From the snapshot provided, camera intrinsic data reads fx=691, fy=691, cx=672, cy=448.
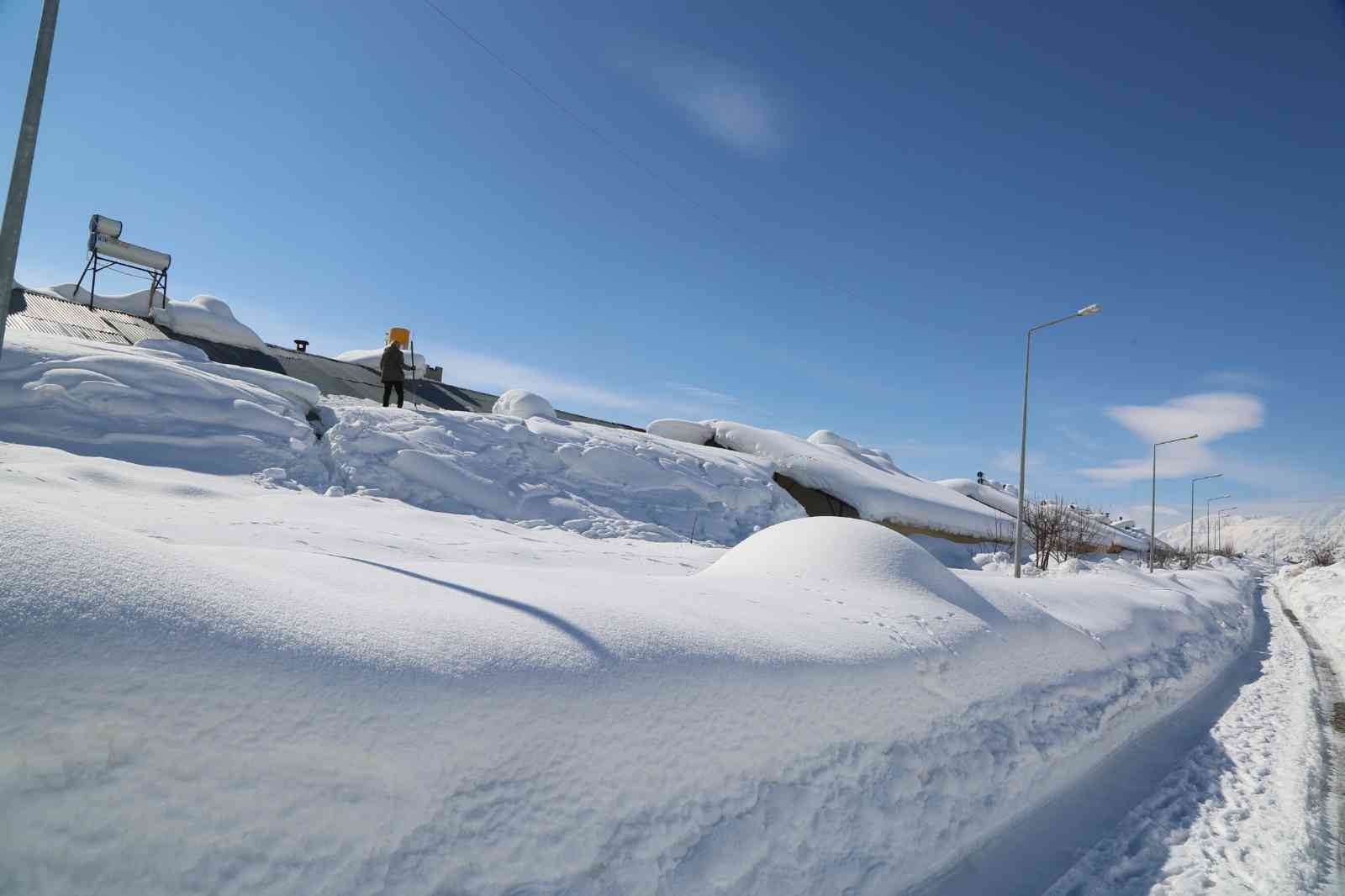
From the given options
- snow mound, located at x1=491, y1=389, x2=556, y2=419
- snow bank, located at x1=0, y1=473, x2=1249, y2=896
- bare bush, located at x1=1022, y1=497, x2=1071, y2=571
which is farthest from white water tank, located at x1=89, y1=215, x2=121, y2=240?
bare bush, located at x1=1022, y1=497, x2=1071, y2=571

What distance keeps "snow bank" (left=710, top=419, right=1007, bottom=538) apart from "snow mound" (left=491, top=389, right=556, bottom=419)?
18.4 ft

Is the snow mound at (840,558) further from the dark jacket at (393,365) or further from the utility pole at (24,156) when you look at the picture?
the dark jacket at (393,365)

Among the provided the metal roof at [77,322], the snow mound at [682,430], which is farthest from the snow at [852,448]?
the metal roof at [77,322]

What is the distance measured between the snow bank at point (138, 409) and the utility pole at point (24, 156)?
6386 mm

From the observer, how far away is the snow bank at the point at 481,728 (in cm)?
205

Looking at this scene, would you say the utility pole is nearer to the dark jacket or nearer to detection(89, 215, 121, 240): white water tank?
the dark jacket

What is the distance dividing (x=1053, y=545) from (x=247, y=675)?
76.8 feet

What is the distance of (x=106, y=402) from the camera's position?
9.70 metres

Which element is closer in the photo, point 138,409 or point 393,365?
point 138,409

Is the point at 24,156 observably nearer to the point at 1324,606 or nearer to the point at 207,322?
the point at 207,322

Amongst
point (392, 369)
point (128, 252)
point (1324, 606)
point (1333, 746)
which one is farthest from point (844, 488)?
point (128, 252)

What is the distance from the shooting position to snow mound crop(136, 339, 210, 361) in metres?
12.0

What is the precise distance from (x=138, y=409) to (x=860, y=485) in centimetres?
1570

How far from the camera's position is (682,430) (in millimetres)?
20047
